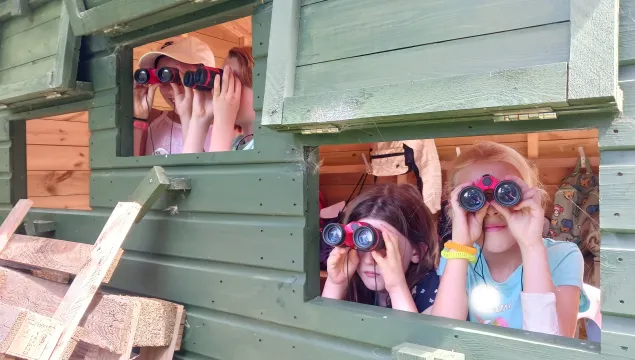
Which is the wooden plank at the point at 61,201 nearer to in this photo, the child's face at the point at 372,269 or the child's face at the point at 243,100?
the child's face at the point at 243,100

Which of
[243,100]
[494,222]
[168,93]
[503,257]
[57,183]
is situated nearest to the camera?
[494,222]

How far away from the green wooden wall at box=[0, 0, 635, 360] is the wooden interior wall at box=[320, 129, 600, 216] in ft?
3.91

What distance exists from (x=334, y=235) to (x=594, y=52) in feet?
2.69

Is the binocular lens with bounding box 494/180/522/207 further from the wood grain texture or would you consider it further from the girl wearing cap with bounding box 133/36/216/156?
the girl wearing cap with bounding box 133/36/216/156

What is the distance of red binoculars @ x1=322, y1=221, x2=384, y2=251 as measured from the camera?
148 centimetres

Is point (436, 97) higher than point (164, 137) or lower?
lower

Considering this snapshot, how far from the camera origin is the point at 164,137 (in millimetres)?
2721

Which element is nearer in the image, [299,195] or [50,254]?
[299,195]

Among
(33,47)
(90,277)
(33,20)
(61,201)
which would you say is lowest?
(90,277)

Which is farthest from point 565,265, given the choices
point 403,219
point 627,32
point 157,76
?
point 157,76

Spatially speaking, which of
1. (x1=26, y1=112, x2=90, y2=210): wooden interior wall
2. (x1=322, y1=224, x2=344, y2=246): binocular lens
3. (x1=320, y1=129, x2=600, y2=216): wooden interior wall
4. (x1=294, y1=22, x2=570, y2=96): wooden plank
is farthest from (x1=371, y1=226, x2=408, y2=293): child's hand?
(x1=26, y1=112, x2=90, y2=210): wooden interior wall

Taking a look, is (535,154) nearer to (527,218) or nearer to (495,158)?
(495,158)

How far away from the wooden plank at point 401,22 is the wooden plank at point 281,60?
28 mm

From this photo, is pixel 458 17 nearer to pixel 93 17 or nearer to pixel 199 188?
pixel 199 188
